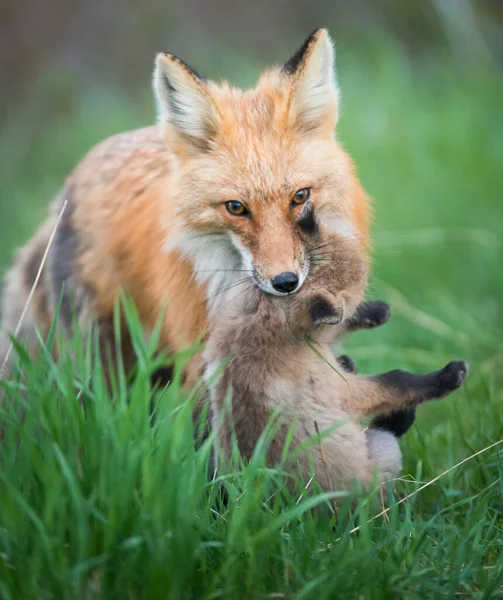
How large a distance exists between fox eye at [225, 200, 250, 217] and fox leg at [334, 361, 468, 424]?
0.98 meters

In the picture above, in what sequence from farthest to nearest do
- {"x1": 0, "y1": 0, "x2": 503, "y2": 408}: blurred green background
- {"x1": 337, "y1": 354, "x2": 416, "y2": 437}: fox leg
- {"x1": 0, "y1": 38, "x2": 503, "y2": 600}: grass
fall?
1. {"x1": 0, "y1": 0, "x2": 503, "y2": 408}: blurred green background
2. {"x1": 337, "y1": 354, "x2": 416, "y2": 437}: fox leg
3. {"x1": 0, "y1": 38, "x2": 503, "y2": 600}: grass

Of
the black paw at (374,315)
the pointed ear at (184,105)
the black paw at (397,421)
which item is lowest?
the black paw at (397,421)

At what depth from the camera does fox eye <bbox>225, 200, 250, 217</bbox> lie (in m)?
4.38

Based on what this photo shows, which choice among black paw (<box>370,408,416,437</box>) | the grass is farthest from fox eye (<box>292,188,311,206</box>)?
black paw (<box>370,408,416,437</box>)

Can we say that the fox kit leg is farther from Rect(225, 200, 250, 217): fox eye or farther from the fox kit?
Rect(225, 200, 250, 217): fox eye

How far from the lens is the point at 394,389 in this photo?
4160mm

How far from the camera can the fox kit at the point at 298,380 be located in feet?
12.6

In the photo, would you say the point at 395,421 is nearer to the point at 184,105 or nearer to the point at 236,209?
the point at 236,209

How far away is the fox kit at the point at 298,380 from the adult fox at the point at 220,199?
0.42 feet

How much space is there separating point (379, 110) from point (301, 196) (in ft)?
22.8

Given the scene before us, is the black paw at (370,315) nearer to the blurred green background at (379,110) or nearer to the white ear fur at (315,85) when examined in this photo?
the white ear fur at (315,85)

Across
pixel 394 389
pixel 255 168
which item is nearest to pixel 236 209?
pixel 255 168

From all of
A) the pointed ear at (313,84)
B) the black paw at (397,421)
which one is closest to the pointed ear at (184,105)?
the pointed ear at (313,84)

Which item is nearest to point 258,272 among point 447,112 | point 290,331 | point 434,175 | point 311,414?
point 290,331
